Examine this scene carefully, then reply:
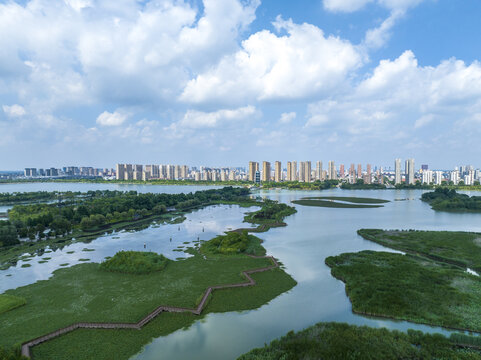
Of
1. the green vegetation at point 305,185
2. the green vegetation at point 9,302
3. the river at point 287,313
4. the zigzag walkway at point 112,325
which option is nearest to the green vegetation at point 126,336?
the zigzag walkway at point 112,325

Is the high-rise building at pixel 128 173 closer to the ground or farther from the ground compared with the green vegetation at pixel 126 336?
farther from the ground

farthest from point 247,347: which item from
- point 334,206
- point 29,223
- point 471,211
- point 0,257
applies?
point 471,211

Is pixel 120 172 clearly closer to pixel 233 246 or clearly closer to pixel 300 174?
pixel 300 174

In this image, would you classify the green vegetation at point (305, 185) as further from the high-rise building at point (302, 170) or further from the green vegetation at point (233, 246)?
the green vegetation at point (233, 246)

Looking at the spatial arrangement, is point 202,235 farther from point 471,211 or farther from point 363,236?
point 471,211

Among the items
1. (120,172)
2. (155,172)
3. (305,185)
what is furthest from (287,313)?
(155,172)

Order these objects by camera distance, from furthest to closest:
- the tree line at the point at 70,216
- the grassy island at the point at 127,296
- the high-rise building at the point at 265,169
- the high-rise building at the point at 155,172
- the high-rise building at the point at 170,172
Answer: the high-rise building at the point at 170,172, the high-rise building at the point at 155,172, the high-rise building at the point at 265,169, the tree line at the point at 70,216, the grassy island at the point at 127,296

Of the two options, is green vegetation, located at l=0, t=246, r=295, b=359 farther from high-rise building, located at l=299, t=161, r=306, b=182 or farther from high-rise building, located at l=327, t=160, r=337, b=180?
high-rise building, located at l=327, t=160, r=337, b=180

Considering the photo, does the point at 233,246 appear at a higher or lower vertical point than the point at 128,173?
lower
